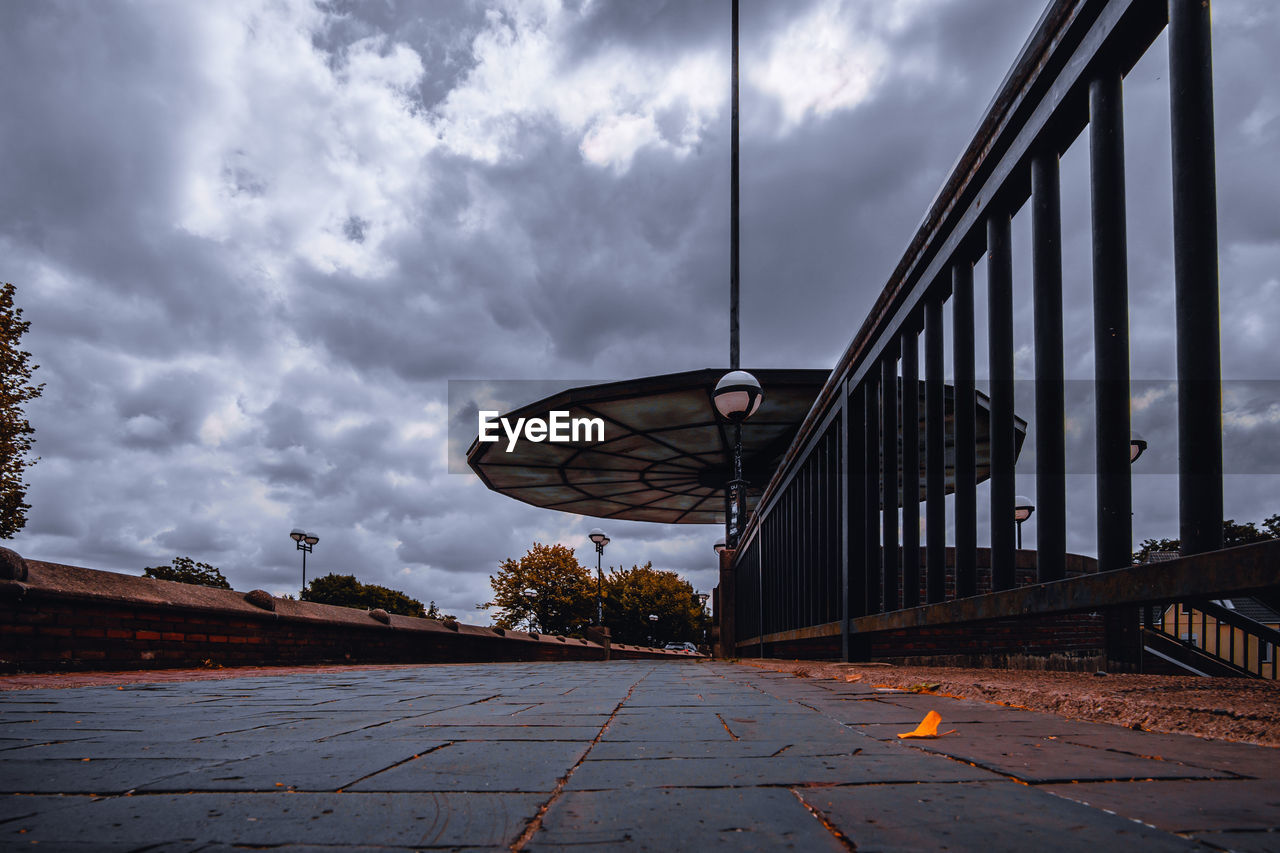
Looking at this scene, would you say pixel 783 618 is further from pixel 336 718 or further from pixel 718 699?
pixel 336 718

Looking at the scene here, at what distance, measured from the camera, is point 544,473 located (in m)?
16.5

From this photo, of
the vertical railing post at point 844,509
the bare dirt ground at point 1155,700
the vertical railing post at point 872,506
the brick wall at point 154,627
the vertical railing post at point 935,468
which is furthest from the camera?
the brick wall at point 154,627

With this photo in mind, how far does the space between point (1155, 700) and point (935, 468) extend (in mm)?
1351

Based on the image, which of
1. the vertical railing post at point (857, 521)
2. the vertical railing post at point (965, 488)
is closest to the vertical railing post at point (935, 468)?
the vertical railing post at point (965, 488)

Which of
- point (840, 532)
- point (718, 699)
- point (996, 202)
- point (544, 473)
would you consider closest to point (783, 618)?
point (840, 532)

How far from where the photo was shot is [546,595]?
116 ft

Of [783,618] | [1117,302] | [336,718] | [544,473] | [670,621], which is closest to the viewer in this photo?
[1117,302]

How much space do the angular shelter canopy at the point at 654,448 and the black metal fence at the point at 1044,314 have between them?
11.0 feet

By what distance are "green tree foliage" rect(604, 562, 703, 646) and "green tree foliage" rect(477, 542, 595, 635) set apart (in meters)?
2.81

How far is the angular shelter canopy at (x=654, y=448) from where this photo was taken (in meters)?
10.9

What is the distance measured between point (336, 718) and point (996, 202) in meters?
2.90

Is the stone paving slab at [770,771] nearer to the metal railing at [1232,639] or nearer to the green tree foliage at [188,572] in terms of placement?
the metal railing at [1232,639]

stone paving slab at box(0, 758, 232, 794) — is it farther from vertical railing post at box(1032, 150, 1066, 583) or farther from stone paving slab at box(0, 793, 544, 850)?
vertical railing post at box(1032, 150, 1066, 583)

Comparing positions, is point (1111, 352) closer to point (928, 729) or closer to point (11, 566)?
point (928, 729)
